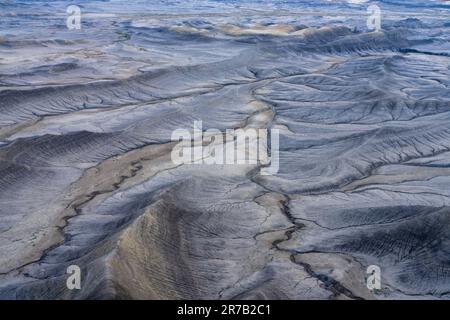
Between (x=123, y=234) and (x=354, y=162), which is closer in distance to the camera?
(x=123, y=234)

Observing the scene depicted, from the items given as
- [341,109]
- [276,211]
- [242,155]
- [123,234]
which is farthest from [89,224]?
[341,109]

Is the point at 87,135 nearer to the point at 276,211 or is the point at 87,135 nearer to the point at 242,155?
the point at 242,155

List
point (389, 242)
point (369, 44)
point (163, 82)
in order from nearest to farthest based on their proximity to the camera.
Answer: point (389, 242)
point (163, 82)
point (369, 44)

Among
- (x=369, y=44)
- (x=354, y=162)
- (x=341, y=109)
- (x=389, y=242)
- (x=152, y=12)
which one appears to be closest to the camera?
(x=389, y=242)

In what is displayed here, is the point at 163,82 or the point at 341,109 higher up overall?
the point at 163,82

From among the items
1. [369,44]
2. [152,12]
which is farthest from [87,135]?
[152,12]

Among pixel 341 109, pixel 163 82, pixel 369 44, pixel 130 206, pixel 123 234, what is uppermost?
pixel 369 44

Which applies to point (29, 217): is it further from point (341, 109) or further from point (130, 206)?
point (341, 109)
